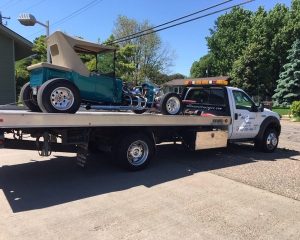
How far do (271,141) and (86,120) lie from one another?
6.36 m

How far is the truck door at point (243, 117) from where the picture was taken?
9.89 meters

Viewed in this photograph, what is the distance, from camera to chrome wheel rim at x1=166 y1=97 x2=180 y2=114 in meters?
9.12

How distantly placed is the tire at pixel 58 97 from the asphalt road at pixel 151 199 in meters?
1.36

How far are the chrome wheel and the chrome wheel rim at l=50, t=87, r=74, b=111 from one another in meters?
2.74

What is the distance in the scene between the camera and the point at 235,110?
9828mm

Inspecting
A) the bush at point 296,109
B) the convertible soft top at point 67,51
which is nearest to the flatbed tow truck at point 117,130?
the convertible soft top at point 67,51

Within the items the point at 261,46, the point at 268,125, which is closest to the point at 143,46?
the point at 261,46

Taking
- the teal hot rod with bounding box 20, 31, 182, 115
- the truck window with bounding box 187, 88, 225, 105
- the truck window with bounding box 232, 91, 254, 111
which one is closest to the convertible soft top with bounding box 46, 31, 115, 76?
the teal hot rod with bounding box 20, 31, 182, 115

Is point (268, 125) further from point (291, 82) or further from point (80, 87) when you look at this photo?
point (291, 82)

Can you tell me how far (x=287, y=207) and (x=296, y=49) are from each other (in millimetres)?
36156

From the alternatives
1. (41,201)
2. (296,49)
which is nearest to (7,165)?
(41,201)

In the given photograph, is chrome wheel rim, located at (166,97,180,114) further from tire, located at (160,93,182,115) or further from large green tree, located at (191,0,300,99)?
large green tree, located at (191,0,300,99)

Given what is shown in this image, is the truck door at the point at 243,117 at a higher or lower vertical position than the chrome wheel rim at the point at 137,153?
A: higher

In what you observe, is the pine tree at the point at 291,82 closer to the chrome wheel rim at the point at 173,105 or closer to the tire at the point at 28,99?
the chrome wheel rim at the point at 173,105
